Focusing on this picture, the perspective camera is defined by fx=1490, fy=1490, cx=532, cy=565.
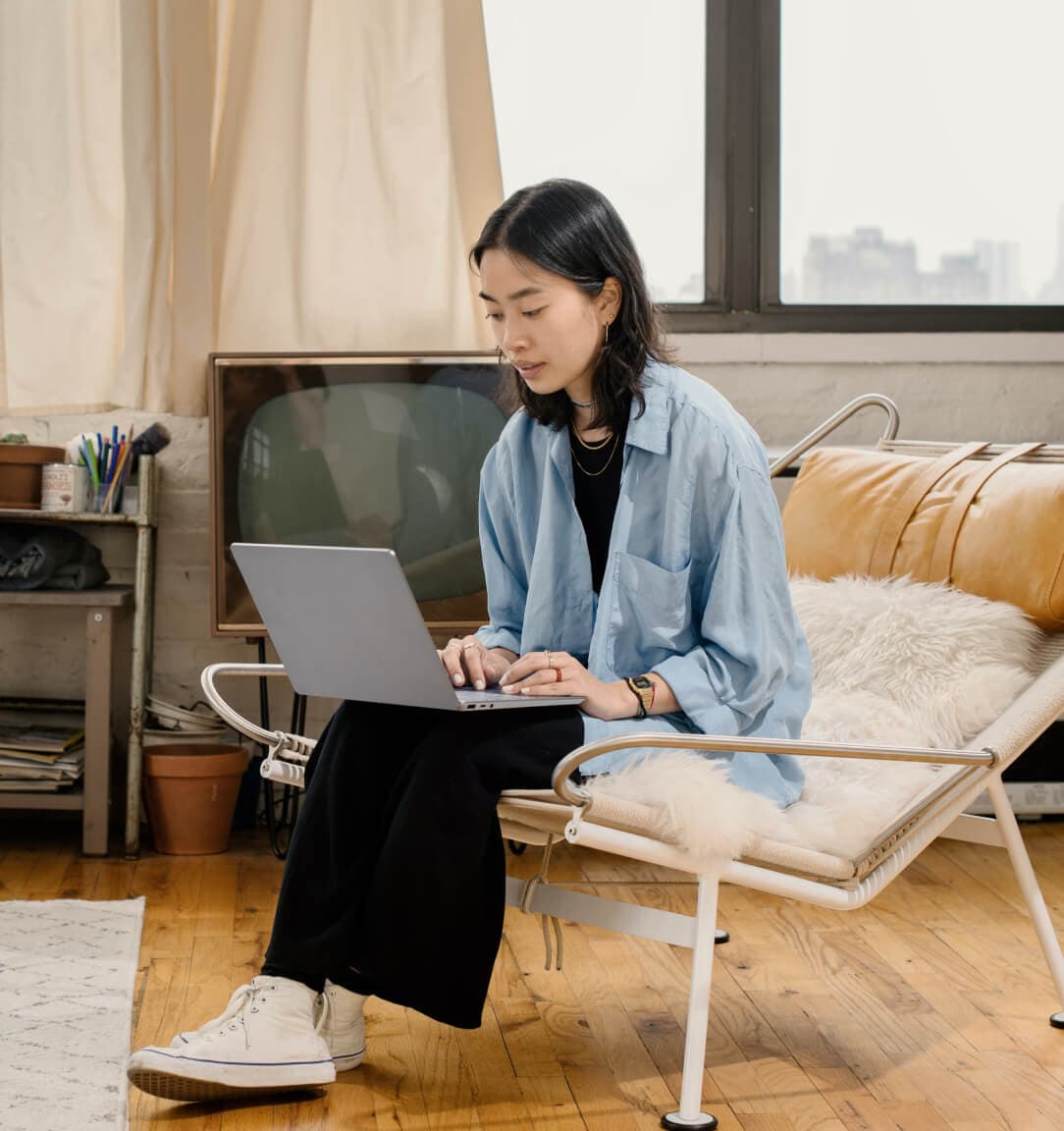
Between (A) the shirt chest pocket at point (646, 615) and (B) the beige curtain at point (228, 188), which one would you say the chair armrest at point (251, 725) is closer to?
(A) the shirt chest pocket at point (646, 615)

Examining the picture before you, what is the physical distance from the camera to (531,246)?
170 centimetres

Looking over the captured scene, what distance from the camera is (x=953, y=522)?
2227 millimetres

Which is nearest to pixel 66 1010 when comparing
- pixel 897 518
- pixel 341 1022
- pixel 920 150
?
pixel 341 1022

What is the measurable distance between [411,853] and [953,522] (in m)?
1.06

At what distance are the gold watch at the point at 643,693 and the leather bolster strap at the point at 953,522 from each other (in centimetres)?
74

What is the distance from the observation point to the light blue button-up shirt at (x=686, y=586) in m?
1.68

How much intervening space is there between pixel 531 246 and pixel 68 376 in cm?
158

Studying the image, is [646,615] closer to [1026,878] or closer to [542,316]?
[542,316]

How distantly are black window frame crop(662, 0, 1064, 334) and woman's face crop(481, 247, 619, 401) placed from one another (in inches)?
60.6

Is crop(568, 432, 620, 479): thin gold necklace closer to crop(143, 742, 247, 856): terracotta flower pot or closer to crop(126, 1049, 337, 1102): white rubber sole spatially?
crop(126, 1049, 337, 1102): white rubber sole

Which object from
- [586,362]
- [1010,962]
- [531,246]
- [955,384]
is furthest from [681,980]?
[955,384]

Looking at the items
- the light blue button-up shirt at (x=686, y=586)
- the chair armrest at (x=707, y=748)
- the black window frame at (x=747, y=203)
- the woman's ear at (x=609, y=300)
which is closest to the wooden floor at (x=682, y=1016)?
the chair armrest at (x=707, y=748)

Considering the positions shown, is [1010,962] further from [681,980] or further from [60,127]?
[60,127]

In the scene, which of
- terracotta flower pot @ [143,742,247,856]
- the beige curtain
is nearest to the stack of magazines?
terracotta flower pot @ [143,742,247,856]
